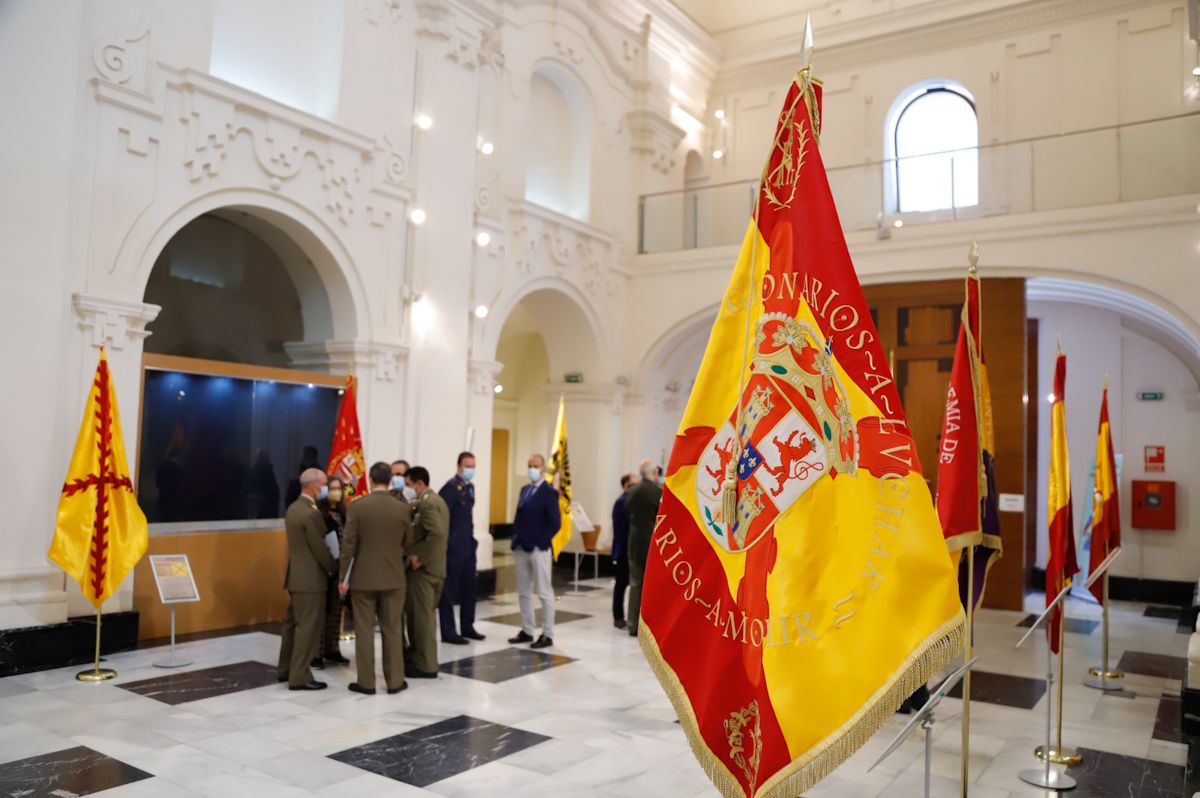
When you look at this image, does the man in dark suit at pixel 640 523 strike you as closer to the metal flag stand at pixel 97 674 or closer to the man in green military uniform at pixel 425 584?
the man in green military uniform at pixel 425 584

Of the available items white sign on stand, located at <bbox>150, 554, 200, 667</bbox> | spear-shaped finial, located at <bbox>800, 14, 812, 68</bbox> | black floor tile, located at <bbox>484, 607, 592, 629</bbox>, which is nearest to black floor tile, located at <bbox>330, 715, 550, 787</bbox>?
white sign on stand, located at <bbox>150, 554, 200, 667</bbox>

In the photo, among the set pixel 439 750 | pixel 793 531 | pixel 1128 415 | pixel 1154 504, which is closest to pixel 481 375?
pixel 439 750

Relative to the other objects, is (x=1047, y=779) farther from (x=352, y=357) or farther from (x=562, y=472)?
(x=562, y=472)

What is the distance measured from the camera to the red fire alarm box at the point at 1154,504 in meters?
13.2

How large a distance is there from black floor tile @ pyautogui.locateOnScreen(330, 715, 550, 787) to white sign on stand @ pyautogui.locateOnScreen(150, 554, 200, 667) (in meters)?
2.68

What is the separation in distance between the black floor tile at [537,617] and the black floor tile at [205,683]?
9.37 ft

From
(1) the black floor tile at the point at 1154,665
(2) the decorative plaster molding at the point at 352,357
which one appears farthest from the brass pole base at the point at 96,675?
(1) the black floor tile at the point at 1154,665

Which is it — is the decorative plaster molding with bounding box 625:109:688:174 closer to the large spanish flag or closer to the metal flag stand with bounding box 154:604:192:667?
the metal flag stand with bounding box 154:604:192:667

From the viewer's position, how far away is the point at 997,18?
13867 millimetres

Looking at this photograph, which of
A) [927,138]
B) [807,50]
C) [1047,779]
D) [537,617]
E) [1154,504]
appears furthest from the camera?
[927,138]

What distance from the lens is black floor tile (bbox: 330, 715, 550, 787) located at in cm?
499

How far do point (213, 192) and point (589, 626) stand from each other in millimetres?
5791

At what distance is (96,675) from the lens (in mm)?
6656

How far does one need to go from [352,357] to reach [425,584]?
3.71m
